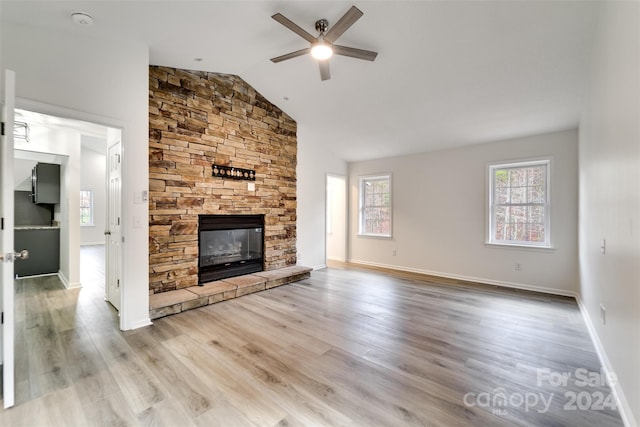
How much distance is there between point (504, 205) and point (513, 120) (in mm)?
1425

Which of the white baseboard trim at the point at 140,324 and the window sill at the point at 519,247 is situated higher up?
the window sill at the point at 519,247

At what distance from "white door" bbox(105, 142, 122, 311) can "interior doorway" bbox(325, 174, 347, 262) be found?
4.30m

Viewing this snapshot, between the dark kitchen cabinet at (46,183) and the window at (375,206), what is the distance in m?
5.98

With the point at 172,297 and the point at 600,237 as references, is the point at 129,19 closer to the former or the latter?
the point at 172,297

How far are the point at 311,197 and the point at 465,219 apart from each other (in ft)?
9.59

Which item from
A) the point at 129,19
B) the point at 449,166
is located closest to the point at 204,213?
the point at 129,19

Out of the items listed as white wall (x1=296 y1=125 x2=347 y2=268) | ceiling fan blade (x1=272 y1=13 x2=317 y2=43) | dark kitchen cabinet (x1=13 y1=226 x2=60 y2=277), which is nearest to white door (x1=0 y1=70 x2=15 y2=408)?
ceiling fan blade (x1=272 y1=13 x2=317 y2=43)

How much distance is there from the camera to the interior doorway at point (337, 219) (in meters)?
6.96

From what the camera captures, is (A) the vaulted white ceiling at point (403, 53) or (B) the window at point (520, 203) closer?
(A) the vaulted white ceiling at point (403, 53)

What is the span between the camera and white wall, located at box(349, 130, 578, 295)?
4309 mm

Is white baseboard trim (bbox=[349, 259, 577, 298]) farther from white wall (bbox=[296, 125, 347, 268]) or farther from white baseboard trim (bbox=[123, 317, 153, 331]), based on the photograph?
white baseboard trim (bbox=[123, 317, 153, 331])

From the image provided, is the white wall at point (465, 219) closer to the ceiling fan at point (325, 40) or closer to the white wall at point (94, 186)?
the ceiling fan at point (325, 40)

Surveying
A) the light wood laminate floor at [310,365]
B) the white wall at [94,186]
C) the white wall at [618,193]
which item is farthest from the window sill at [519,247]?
the white wall at [94,186]

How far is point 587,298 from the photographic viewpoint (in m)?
3.28
